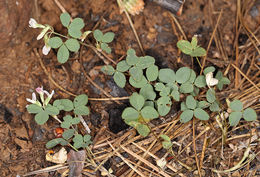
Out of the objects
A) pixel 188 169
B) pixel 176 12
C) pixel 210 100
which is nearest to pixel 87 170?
pixel 188 169

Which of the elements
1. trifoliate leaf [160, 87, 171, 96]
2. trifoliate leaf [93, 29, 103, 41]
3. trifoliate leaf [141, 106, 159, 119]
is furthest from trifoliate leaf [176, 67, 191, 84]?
trifoliate leaf [93, 29, 103, 41]

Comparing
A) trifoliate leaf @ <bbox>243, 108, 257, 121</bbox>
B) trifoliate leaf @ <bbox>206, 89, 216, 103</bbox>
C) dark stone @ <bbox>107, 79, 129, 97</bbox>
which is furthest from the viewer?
dark stone @ <bbox>107, 79, 129, 97</bbox>

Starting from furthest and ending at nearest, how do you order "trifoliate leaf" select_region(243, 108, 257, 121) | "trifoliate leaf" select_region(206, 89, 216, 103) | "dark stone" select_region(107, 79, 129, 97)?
1. "dark stone" select_region(107, 79, 129, 97)
2. "trifoliate leaf" select_region(206, 89, 216, 103)
3. "trifoliate leaf" select_region(243, 108, 257, 121)

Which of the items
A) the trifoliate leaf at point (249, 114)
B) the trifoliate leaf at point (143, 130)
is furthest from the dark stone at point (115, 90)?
the trifoliate leaf at point (249, 114)

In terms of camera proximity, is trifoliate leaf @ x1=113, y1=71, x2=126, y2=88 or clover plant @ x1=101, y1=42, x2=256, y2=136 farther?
trifoliate leaf @ x1=113, y1=71, x2=126, y2=88

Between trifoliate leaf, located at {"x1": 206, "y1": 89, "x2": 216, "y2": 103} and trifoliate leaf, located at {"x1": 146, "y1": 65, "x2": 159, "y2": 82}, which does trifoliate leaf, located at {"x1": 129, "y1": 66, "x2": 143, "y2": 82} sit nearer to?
trifoliate leaf, located at {"x1": 146, "y1": 65, "x2": 159, "y2": 82}

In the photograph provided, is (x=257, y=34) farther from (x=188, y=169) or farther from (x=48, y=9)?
(x=48, y=9)

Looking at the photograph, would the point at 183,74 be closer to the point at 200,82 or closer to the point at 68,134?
the point at 200,82
